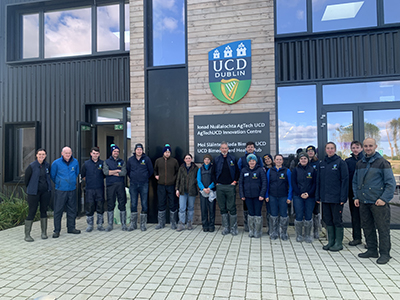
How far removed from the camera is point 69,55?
28.9 feet

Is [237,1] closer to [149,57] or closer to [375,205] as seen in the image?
[149,57]

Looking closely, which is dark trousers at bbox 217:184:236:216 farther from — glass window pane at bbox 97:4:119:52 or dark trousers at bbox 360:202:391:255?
glass window pane at bbox 97:4:119:52

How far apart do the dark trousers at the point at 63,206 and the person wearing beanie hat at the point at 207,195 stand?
2.67m

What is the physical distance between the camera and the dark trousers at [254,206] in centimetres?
576

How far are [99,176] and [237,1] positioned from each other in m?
5.02

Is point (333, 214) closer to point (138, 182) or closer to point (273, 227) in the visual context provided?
point (273, 227)

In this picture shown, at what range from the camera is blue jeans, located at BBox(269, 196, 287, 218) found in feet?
18.5

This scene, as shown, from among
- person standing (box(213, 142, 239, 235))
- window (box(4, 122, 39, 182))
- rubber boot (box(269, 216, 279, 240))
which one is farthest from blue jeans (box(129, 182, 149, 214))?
window (box(4, 122, 39, 182))

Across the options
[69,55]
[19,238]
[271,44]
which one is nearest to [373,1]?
[271,44]

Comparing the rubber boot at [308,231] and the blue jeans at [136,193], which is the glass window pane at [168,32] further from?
the rubber boot at [308,231]

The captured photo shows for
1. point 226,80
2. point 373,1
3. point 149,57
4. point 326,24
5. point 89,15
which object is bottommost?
point 226,80

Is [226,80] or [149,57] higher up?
[149,57]

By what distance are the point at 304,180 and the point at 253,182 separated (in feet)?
3.06

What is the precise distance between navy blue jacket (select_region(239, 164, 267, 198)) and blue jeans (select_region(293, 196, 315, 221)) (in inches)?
24.3
